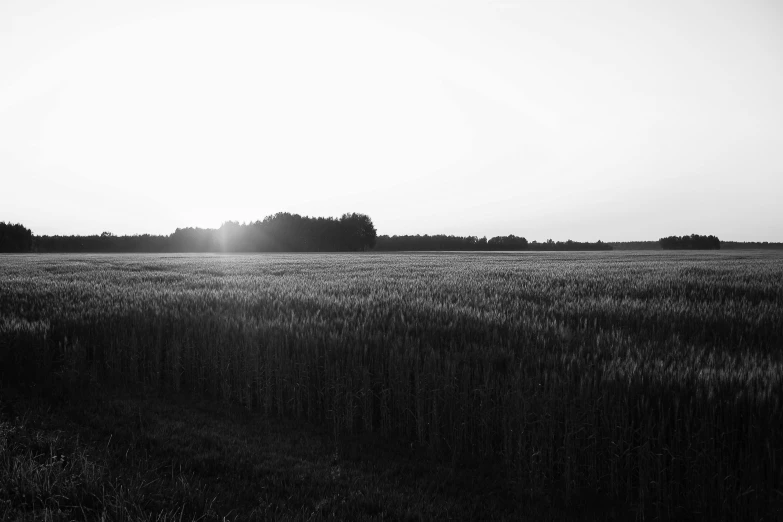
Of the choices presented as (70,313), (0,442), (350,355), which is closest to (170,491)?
(0,442)

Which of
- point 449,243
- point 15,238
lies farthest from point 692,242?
point 15,238

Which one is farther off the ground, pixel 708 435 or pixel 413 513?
pixel 708 435

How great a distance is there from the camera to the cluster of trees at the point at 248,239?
118m

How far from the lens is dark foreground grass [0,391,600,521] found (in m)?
3.54

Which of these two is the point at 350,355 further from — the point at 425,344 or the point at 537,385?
the point at 537,385

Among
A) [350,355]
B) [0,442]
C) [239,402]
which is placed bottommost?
[239,402]

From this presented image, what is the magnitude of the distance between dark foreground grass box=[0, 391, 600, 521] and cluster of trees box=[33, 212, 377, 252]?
11315 centimetres

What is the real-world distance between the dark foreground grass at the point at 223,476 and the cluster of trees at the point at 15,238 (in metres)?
134

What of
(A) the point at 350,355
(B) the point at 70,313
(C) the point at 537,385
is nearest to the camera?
(C) the point at 537,385

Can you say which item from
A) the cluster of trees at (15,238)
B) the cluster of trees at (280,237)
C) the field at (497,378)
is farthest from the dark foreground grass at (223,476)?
the cluster of trees at (15,238)

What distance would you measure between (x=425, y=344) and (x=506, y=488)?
2.64 meters

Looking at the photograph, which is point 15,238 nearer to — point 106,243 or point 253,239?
point 106,243

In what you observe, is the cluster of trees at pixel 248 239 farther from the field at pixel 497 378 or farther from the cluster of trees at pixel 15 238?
the field at pixel 497 378

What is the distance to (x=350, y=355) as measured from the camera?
20.7 ft
